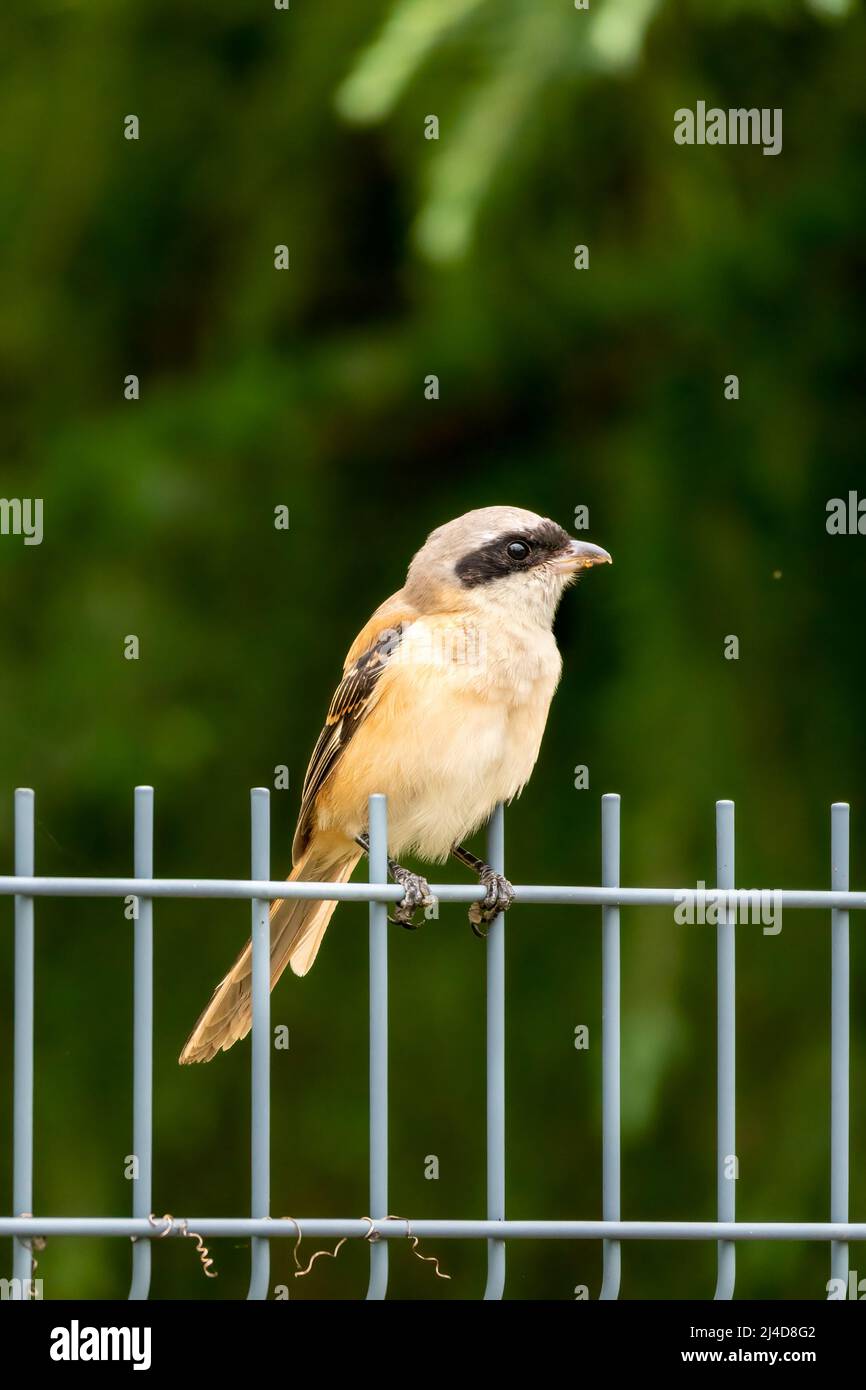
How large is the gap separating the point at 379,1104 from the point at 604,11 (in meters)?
2.85

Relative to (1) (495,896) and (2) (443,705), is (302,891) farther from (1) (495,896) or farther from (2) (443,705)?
(2) (443,705)

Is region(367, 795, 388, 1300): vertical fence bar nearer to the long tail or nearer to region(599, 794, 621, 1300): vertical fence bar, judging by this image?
the long tail

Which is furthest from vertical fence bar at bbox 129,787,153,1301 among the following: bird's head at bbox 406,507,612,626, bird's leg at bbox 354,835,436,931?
bird's head at bbox 406,507,612,626

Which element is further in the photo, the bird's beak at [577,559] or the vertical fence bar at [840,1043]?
the bird's beak at [577,559]

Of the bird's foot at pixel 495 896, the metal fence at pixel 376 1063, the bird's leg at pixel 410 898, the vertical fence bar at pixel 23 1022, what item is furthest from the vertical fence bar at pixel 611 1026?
the vertical fence bar at pixel 23 1022

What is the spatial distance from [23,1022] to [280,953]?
1261mm

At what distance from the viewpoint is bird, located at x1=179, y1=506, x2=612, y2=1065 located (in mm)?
4219

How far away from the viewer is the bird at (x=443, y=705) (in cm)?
422

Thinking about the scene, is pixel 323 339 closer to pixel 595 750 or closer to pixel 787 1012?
pixel 595 750

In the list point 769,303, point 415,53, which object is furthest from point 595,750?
point 415,53

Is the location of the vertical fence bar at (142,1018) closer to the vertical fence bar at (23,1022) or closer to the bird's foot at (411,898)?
the vertical fence bar at (23,1022)

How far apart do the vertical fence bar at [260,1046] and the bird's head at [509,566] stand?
160cm

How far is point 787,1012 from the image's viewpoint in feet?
18.4

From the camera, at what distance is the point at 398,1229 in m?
2.92
